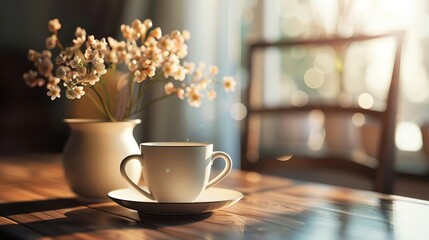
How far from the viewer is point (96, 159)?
96 cm

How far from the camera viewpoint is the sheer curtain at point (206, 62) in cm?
244

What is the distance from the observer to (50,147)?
2826 millimetres

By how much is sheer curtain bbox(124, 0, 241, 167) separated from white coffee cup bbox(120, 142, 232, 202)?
5.15 feet

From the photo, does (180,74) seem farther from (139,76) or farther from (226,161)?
(226,161)

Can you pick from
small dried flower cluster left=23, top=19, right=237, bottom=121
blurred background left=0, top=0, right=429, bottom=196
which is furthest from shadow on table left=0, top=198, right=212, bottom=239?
blurred background left=0, top=0, right=429, bottom=196

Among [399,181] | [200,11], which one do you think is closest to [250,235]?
[399,181]

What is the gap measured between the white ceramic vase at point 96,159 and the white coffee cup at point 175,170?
12 centimetres

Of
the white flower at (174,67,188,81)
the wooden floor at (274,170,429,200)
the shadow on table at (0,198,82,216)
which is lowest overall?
the wooden floor at (274,170,429,200)

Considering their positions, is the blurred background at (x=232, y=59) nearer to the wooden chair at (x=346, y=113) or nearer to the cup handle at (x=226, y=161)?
the wooden chair at (x=346, y=113)

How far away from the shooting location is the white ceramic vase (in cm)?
96

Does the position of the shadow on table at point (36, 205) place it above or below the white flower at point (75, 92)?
below

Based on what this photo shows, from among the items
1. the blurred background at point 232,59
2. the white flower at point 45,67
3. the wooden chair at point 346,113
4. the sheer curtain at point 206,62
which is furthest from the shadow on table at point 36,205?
the sheer curtain at point 206,62

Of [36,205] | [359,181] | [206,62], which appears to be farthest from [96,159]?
[206,62]

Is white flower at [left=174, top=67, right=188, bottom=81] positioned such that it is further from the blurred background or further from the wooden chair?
the blurred background
